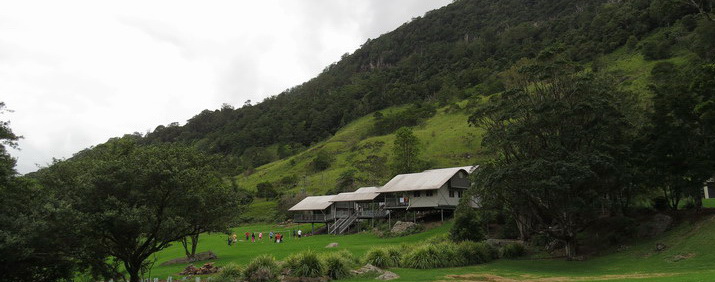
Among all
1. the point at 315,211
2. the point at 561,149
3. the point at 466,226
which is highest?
the point at 561,149

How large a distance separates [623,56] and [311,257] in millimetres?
99952

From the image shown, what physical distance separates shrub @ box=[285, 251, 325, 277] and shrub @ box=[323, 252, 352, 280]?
0.42 meters

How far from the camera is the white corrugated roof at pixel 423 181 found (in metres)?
48.9

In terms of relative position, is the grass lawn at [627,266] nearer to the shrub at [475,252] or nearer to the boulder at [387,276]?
the boulder at [387,276]

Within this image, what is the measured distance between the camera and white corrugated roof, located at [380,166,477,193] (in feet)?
161

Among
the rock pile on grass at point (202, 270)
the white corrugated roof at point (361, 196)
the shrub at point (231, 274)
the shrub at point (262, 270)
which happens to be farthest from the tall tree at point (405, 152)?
the shrub at point (231, 274)

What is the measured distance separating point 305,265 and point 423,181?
2999cm

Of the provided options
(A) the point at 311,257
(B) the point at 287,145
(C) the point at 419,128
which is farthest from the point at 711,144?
(B) the point at 287,145

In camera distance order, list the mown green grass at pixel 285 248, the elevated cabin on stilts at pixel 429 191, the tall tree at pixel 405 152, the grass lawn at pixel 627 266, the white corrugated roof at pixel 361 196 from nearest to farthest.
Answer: the grass lawn at pixel 627 266 → the mown green grass at pixel 285 248 → the elevated cabin on stilts at pixel 429 191 → the white corrugated roof at pixel 361 196 → the tall tree at pixel 405 152

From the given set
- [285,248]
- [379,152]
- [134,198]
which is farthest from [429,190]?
[379,152]

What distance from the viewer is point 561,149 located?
28.2 m

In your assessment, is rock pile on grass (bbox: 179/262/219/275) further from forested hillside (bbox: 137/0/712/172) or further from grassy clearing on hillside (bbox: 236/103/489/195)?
forested hillside (bbox: 137/0/712/172)

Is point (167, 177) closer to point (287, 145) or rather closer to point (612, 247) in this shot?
point (612, 247)

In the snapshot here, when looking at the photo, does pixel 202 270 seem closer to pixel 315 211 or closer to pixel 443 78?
pixel 315 211
